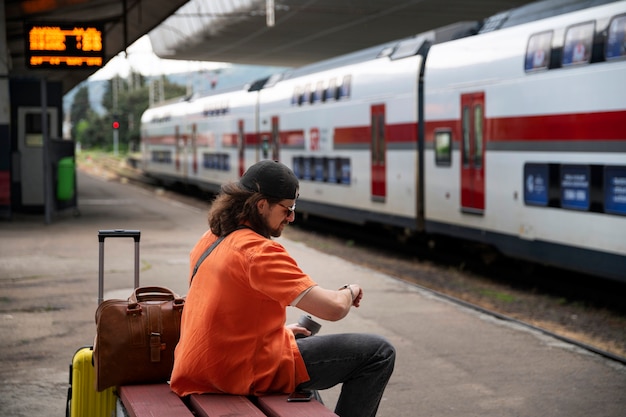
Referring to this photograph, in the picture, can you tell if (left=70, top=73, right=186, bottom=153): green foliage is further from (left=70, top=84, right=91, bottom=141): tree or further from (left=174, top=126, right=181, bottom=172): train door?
(left=174, top=126, right=181, bottom=172): train door

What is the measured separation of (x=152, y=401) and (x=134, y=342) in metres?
0.39

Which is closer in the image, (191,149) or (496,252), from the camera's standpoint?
(496,252)

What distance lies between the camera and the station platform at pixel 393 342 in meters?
6.93

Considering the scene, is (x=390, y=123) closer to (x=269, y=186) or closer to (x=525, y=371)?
(x=525, y=371)

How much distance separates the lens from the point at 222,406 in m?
4.48

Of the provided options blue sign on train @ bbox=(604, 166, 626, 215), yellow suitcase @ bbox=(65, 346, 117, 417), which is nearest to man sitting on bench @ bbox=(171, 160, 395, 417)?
yellow suitcase @ bbox=(65, 346, 117, 417)

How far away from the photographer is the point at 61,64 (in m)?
17.8

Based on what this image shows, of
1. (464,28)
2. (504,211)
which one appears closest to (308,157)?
(464,28)

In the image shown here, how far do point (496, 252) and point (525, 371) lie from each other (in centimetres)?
737

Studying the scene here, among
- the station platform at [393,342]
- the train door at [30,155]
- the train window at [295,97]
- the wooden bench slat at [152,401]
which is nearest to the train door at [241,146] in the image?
the train window at [295,97]

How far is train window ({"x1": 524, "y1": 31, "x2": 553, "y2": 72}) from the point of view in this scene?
12.2m

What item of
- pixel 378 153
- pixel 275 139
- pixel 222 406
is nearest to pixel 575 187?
pixel 378 153

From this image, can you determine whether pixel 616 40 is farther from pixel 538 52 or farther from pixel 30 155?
pixel 30 155

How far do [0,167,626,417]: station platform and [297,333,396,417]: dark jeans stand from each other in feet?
6.02
